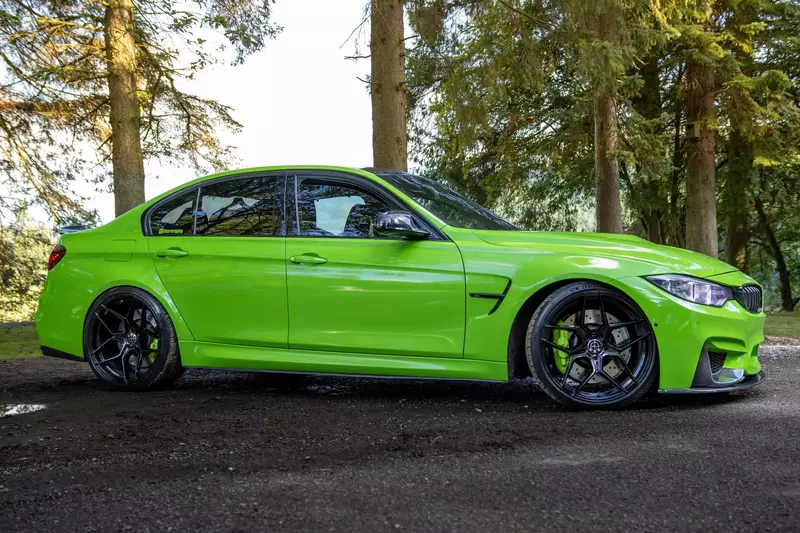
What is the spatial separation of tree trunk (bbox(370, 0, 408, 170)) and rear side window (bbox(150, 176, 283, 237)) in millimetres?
3742

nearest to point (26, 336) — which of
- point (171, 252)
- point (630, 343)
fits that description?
point (171, 252)

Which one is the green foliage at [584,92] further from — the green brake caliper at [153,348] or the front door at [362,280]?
the green brake caliper at [153,348]

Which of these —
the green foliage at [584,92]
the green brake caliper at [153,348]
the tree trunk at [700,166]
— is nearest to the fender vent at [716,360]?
the green brake caliper at [153,348]

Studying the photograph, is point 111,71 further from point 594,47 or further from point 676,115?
point 676,115

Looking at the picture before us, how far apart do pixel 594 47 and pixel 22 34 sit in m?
8.82

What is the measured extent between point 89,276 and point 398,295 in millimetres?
2604

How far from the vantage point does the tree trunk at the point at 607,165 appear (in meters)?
15.5

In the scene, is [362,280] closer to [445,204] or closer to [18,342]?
[445,204]

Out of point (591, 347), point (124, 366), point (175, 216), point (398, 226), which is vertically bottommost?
point (124, 366)

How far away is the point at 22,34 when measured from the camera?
1234 cm

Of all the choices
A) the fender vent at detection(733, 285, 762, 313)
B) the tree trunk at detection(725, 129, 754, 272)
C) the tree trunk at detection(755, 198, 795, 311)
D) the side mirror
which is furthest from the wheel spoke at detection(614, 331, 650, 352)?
the tree trunk at detection(755, 198, 795, 311)

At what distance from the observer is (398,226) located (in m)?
5.05

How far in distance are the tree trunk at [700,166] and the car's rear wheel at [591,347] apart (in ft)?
44.4

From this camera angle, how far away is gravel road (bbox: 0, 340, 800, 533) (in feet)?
9.72
